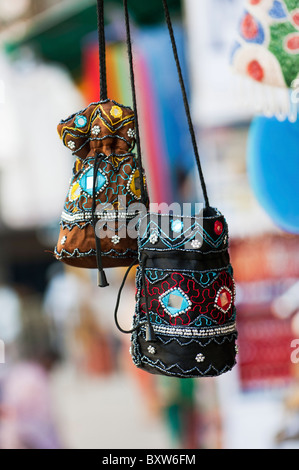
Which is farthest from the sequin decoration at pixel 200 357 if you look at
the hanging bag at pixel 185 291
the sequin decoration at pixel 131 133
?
the sequin decoration at pixel 131 133

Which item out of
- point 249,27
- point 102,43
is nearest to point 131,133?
point 102,43

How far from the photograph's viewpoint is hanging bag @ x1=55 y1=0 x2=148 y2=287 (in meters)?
0.97

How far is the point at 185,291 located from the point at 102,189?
0.72 feet

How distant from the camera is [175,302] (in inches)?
35.9

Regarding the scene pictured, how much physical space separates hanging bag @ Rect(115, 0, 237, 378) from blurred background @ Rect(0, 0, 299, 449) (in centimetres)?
77

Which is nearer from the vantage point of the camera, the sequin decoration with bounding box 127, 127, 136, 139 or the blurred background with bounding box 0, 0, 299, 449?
the sequin decoration with bounding box 127, 127, 136, 139

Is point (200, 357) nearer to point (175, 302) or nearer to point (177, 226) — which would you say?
point (175, 302)

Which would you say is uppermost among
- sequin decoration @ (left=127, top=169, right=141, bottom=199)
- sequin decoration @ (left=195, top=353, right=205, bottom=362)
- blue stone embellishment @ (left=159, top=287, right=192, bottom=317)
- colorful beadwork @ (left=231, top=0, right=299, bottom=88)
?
colorful beadwork @ (left=231, top=0, right=299, bottom=88)

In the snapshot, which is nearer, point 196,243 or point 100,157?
point 196,243

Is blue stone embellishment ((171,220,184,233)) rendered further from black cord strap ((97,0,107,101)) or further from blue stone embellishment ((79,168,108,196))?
Result: black cord strap ((97,0,107,101))

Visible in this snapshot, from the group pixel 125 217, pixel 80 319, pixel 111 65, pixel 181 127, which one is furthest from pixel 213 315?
pixel 80 319

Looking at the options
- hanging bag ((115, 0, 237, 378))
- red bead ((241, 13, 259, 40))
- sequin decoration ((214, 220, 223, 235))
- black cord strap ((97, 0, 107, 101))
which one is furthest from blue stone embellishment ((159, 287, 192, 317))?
red bead ((241, 13, 259, 40))

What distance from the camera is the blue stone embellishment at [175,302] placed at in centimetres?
90

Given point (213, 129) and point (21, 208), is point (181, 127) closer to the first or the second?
point (213, 129)
